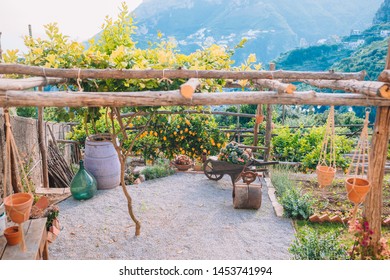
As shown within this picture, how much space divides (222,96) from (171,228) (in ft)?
9.31

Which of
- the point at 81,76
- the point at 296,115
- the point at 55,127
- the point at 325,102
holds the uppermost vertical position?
the point at 81,76

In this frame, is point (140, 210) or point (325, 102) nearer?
point (325, 102)

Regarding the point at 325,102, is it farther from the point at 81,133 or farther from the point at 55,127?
the point at 55,127

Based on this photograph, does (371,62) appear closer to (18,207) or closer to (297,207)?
(297,207)

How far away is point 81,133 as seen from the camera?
308 inches

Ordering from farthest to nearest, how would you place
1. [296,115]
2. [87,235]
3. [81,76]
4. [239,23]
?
[239,23] → [296,115] → [87,235] → [81,76]

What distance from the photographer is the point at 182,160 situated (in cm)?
781

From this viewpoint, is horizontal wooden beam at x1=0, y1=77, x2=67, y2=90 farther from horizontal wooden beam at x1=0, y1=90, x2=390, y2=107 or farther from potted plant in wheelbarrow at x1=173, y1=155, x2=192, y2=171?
potted plant in wheelbarrow at x1=173, y1=155, x2=192, y2=171

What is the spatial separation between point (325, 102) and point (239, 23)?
81.7 meters

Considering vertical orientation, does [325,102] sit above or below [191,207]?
above

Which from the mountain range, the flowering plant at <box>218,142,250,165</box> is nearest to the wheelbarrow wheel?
the flowering plant at <box>218,142,250,165</box>

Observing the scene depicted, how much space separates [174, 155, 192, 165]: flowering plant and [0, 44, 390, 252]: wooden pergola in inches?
168

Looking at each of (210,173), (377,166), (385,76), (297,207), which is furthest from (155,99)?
(210,173)
